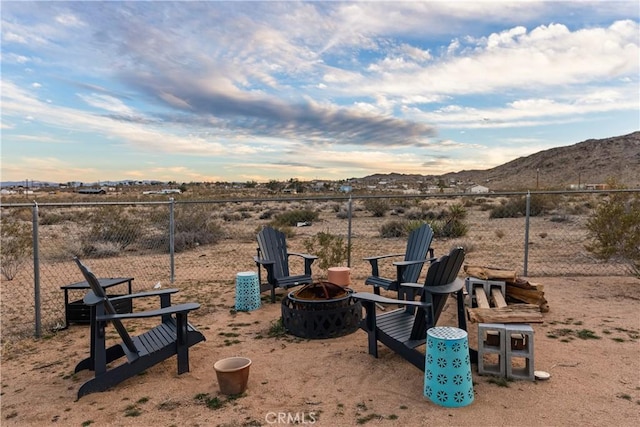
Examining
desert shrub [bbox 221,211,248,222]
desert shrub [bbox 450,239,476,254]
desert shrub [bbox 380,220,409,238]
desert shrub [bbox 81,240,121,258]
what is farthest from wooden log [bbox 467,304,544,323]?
desert shrub [bbox 221,211,248,222]

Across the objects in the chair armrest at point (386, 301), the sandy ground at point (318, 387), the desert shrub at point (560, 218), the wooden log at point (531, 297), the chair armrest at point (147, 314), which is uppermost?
the desert shrub at point (560, 218)

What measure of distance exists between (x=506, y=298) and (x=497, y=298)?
2.01ft

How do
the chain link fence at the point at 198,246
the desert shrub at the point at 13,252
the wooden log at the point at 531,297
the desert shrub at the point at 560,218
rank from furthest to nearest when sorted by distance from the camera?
1. the desert shrub at the point at 560,218
2. the desert shrub at the point at 13,252
3. the chain link fence at the point at 198,246
4. the wooden log at the point at 531,297

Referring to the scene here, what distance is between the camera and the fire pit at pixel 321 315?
17.2 ft

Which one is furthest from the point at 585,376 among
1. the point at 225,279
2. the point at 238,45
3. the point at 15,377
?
the point at 238,45

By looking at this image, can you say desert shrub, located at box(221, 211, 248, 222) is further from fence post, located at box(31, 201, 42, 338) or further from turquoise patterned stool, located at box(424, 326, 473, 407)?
turquoise patterned stool, located at box(424, 326, 473, 407)

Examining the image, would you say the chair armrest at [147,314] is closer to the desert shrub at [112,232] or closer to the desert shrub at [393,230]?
the desert shrub at [112,232]

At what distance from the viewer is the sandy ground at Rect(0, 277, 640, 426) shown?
346cm

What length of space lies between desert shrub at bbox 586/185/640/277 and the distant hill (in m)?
49.3

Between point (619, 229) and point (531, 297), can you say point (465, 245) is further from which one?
point (531, 297)

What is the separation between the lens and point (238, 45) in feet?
33.2

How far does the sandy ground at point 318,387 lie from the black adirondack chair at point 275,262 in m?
1.24

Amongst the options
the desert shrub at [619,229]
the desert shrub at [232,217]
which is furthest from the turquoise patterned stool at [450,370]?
the desert shrub at [232,217]

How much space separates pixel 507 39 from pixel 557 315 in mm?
6845
